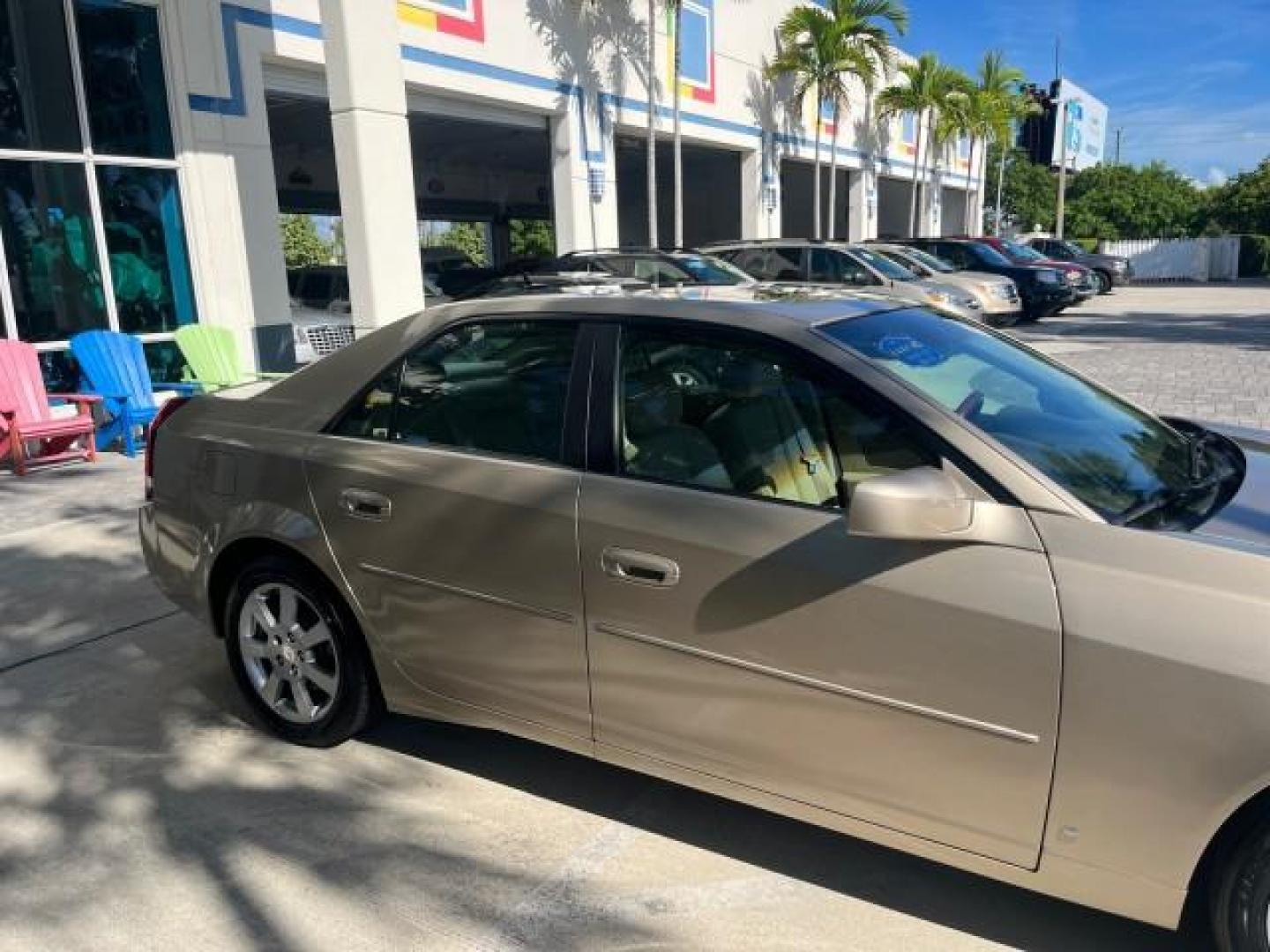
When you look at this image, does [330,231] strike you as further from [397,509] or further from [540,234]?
[397,509]

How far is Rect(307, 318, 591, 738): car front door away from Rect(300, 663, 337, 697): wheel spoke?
345 millimetres

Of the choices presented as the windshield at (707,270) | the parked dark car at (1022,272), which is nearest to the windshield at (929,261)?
the parked dark car at (1022,272)

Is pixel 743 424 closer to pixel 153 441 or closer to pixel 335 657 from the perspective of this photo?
pixel 335 657

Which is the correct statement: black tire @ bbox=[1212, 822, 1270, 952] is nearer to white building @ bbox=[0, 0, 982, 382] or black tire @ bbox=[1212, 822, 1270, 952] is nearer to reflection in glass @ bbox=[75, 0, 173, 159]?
white building @ bbox=[0, 0, 982, 382]

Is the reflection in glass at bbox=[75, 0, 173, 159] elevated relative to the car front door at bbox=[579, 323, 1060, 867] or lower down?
elevated

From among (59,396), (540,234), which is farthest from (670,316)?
(540,234)

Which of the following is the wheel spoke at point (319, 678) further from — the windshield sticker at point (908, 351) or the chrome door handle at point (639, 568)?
the windshield sticker at point (908, 351)

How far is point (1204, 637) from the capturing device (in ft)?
6.55

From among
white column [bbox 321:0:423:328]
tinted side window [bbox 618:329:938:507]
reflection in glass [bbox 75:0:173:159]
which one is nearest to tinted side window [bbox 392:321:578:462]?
tinted side window [bbox 618:329:938:507]

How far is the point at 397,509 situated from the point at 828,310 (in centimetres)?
143

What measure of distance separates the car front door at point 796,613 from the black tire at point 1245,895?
365 mm

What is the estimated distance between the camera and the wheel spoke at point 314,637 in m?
3.36

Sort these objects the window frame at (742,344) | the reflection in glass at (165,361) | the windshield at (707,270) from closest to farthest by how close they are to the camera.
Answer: the window frame at (742,344), the reflection in glass at (165,361), the windshield at (707,270)

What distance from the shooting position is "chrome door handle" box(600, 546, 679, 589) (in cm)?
257
